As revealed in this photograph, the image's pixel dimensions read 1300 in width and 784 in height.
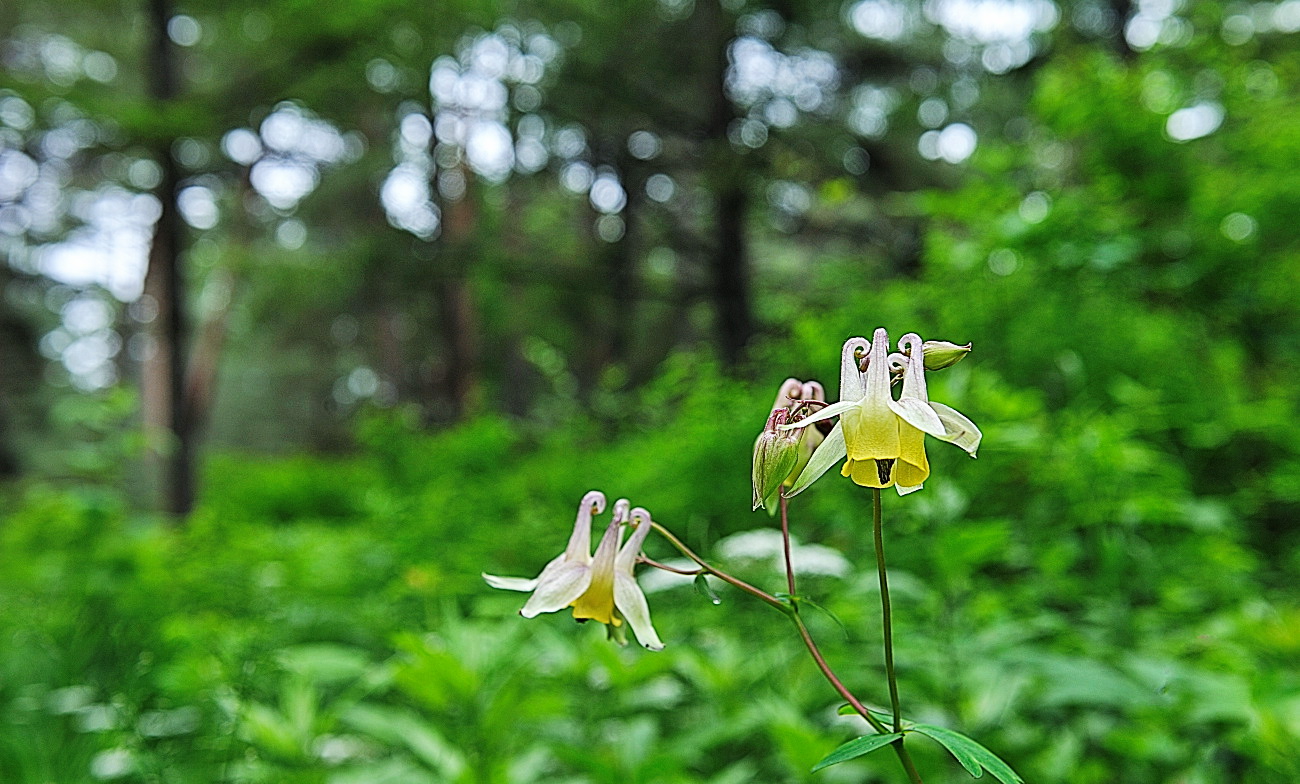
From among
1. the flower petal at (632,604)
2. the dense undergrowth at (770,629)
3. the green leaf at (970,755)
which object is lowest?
the dense undergrowth at (770,629)

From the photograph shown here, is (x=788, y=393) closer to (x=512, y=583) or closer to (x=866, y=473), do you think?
(x=866, y=473)

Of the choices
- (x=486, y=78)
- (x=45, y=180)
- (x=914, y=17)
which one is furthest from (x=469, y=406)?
(x=45, y=180)

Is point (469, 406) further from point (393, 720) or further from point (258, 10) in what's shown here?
point (393, 720)

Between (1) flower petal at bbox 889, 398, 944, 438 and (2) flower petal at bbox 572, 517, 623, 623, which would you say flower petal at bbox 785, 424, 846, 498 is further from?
(2) flower petal at bbox 572, 517, 623, 623

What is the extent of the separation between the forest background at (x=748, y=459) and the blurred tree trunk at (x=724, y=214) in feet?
0.10

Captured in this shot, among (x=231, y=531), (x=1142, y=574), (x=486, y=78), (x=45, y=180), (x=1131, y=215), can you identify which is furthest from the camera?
(x=45, y=180)

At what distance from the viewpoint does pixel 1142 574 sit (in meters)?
1.63

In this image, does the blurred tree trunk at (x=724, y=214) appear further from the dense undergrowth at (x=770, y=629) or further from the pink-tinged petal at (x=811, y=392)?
the pink-tinged petal at (x=811, y=392)

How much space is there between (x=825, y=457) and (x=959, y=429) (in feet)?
0.27

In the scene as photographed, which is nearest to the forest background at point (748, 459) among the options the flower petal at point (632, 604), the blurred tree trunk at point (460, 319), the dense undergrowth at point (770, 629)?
the dense undergrowth at point (770, 629)

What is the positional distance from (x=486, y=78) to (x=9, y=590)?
5.78 m

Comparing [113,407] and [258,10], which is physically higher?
[258,10]

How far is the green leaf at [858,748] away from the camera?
469 millimetres

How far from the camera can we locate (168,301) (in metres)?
5.98
